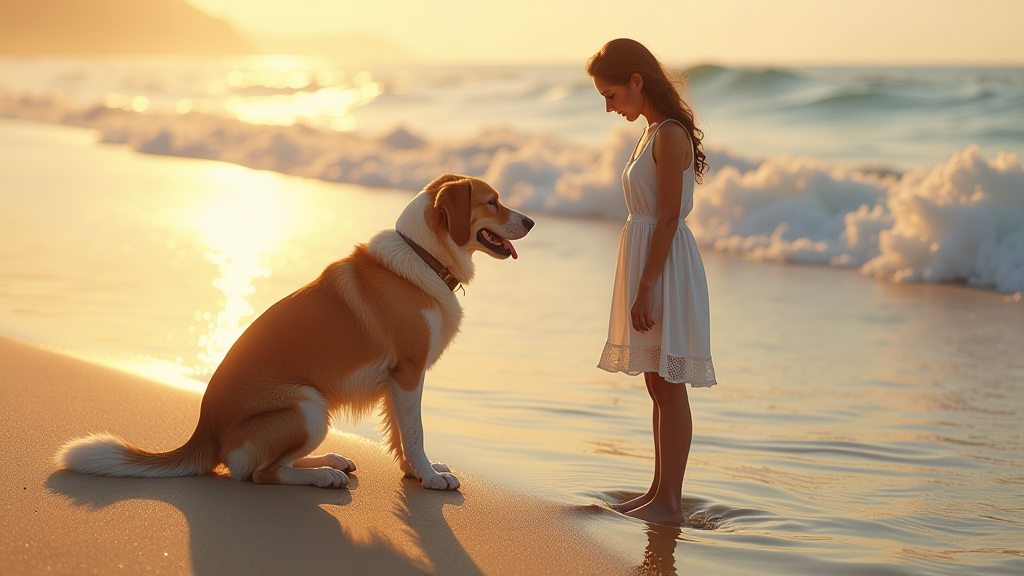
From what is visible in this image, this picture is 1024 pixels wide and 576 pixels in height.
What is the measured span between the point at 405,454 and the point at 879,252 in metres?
7.92

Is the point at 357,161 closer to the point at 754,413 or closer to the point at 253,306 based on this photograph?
the point at 253,306

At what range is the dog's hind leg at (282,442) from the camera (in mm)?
3703

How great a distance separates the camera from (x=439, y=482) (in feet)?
12.9

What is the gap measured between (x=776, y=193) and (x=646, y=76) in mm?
8986

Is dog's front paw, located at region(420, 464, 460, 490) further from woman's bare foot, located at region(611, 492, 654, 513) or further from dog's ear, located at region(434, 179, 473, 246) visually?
dog's ear, located at region(434, 179, 473, 246)

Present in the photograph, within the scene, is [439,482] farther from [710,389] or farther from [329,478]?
[710,389]

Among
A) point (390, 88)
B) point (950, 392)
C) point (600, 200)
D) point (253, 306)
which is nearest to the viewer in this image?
point (950, 392)

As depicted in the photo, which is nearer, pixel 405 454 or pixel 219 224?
pixel 405 454

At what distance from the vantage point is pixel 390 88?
126 feet

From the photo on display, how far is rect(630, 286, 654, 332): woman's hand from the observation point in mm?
3699

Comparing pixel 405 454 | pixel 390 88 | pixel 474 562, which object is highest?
pixel 390 88

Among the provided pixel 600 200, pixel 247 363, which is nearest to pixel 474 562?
pixel 247 363

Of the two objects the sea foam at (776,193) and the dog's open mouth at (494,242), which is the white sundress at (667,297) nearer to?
the dog's open mouth at (494,242)

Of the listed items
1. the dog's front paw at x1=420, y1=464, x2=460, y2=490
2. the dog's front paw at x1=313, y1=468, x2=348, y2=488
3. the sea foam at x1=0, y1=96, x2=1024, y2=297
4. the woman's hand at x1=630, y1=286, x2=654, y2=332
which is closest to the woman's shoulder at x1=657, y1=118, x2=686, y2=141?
the woman's hand at x1=630, y1=286, x2=654, y2=332
